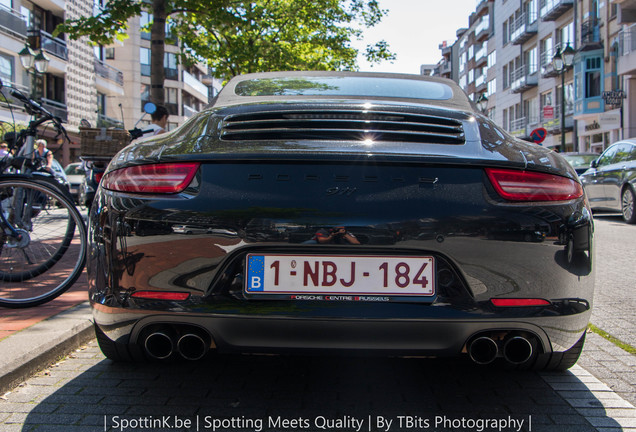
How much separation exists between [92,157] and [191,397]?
12.2 ft

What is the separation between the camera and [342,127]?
2547 millimetres

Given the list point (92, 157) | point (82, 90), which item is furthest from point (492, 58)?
point (92, 157)

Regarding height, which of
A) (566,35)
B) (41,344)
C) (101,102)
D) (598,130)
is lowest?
(41,344)

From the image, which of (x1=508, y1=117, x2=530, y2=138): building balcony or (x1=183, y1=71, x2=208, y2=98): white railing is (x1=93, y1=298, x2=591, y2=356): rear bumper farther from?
(x1=183, y1=71, x2=208, y2=98): white railing

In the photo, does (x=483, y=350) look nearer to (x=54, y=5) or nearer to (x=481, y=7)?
(x=54, y=5)

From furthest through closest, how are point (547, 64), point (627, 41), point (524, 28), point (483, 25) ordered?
point (483, 25), point (524, 28), point (547, 64), point (627, 41)

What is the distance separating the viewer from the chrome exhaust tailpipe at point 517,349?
2393 millimetres

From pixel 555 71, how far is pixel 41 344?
1646 inches

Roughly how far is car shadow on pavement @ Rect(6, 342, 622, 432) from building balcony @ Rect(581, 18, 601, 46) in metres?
36.2

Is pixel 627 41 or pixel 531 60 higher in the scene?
pixel 531 60

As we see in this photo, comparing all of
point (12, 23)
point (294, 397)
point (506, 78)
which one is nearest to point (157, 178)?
point (294, 397)

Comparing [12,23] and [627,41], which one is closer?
[12,23]

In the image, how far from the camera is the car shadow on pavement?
8.26 feet

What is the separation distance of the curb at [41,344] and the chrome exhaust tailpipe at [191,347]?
939 millimetres
